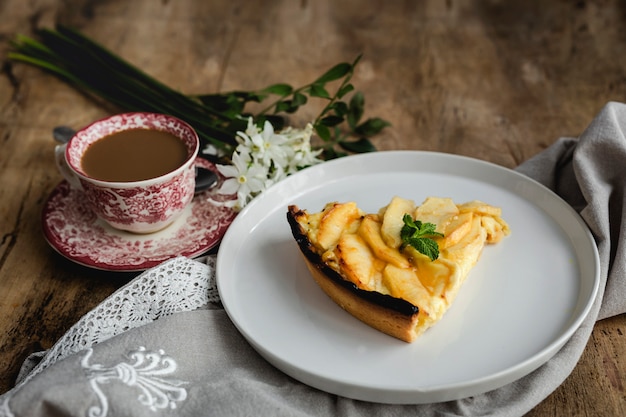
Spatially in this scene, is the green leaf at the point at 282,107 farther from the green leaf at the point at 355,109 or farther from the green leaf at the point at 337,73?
the green leaf at the point at 355,109

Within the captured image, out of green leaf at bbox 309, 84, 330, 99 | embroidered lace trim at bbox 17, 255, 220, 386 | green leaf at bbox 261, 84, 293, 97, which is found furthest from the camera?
green leaf at bbox 261, 84, 293, 97

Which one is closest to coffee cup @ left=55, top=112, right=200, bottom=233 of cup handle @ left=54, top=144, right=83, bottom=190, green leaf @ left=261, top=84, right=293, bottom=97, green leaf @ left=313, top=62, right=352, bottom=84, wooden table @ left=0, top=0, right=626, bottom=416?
cup handle @ left=54, top=144, right=83, bottom=190

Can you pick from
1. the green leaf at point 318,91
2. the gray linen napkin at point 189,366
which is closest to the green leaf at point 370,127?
the green leaf at point 318,91

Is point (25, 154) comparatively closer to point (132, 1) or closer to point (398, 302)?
point (132, 1)

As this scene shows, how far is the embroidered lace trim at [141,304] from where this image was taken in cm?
226

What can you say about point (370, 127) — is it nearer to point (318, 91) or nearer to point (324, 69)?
point (318, 91)

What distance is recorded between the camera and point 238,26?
4.73 meters

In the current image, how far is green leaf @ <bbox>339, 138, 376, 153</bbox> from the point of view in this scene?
11.2ft

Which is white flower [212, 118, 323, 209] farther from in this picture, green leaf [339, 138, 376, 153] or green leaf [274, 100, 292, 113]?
green leaf [339, 138, 376, 153]

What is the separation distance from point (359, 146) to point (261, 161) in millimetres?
662

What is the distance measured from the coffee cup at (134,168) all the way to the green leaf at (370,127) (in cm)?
102

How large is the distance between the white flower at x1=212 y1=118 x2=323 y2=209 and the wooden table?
2.02ft

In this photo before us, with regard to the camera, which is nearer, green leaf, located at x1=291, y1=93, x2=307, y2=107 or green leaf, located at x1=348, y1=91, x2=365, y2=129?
green leaf, located at x1=291, y1=93, x2=307, y2=107

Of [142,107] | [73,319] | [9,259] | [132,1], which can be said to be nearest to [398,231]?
Answer: [73,319]
